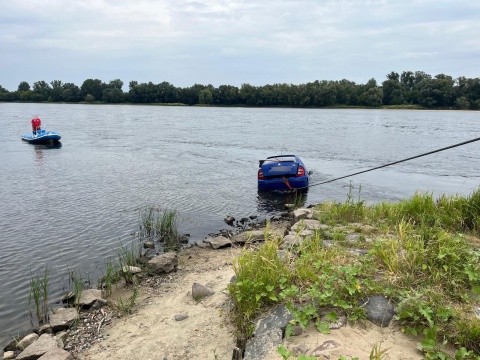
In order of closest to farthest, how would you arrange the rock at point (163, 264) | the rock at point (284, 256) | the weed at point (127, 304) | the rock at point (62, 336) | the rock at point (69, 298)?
the rock at point (284, 256) < the rock at point (62, 336) < the weed at point (127, 304) < the rock at point (69, 298) < the rock at point (163, 264)

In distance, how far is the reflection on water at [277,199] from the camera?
15575 millimetres

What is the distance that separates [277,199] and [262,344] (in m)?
12.3

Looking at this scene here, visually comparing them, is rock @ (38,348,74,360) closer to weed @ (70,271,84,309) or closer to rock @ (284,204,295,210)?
weed @ (70,271,84,309)

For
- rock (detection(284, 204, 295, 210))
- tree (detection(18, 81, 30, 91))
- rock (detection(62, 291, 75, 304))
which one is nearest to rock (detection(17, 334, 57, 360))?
rock (detection(62, 291, 75, 304))

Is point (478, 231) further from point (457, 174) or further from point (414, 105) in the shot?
point (414, 105)

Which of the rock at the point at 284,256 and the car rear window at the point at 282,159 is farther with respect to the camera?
the car rear window at the point at 282,159

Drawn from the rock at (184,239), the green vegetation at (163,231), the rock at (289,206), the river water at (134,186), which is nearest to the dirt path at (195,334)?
the river water at (134,186)

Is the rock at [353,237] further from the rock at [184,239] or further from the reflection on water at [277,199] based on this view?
the reflection on water at [277,199]

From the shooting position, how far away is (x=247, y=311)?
→ 17.2ft

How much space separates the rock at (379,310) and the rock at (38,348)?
4.54 m

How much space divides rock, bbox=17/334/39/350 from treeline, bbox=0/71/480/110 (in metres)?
112

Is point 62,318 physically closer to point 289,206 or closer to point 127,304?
point 127,304

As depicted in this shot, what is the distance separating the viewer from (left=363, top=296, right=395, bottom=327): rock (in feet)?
15.4

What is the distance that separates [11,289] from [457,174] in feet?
79.2
